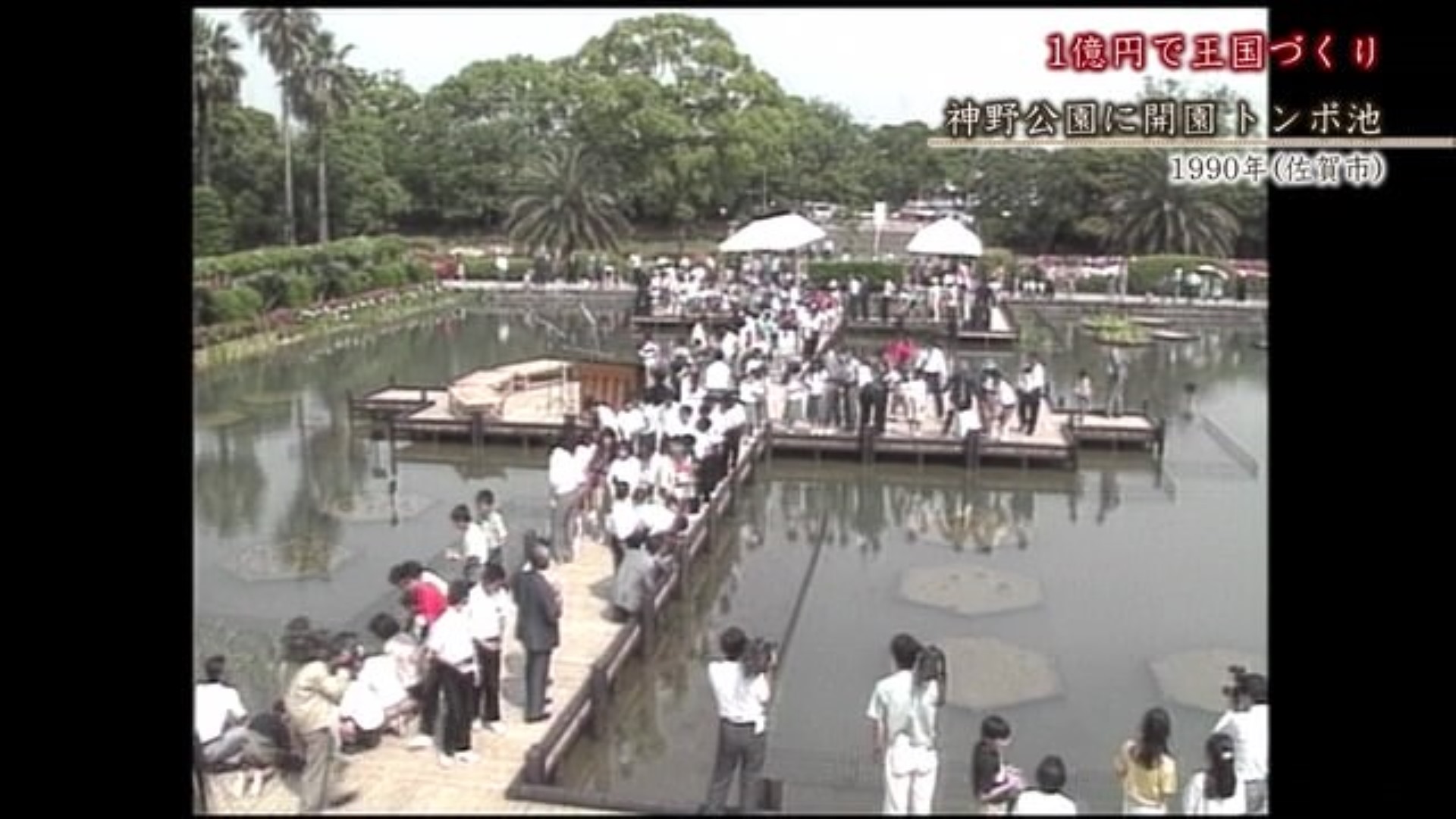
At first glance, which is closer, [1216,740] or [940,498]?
[1216,740]

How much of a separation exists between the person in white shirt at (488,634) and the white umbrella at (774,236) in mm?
16240

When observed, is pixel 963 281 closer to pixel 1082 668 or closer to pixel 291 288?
pixel 291 288

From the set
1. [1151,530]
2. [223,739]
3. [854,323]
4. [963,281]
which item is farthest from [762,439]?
[963,281]

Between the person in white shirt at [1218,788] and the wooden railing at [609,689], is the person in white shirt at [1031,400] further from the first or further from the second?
the person in white shirt at [1218,788]

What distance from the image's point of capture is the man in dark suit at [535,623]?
729 centimetres

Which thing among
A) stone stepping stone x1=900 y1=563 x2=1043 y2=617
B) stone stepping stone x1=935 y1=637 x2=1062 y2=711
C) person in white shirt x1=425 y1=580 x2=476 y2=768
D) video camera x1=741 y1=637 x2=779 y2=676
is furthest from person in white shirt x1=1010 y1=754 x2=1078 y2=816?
stone stepping stone x1=900 y1=563 x2=1043 y2=617

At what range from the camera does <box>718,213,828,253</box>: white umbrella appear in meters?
23.1

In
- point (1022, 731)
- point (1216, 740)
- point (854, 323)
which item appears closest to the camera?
point (1216, 740)

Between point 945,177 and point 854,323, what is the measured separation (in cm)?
1990

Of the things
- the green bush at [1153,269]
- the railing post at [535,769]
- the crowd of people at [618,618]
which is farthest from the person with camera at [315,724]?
the green bush at [1153,269]

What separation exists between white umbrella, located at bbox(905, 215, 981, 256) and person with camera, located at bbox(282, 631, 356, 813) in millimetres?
18297

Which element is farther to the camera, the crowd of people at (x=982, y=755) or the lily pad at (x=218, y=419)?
the lily pad at (x=218, y=419)

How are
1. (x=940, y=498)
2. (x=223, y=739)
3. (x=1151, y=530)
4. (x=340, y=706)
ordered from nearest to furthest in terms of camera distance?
(x=223, y=739) < (x=340, y=706) < (x=1151, y=530) < (x=940, y=498)

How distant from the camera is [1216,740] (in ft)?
18.7
